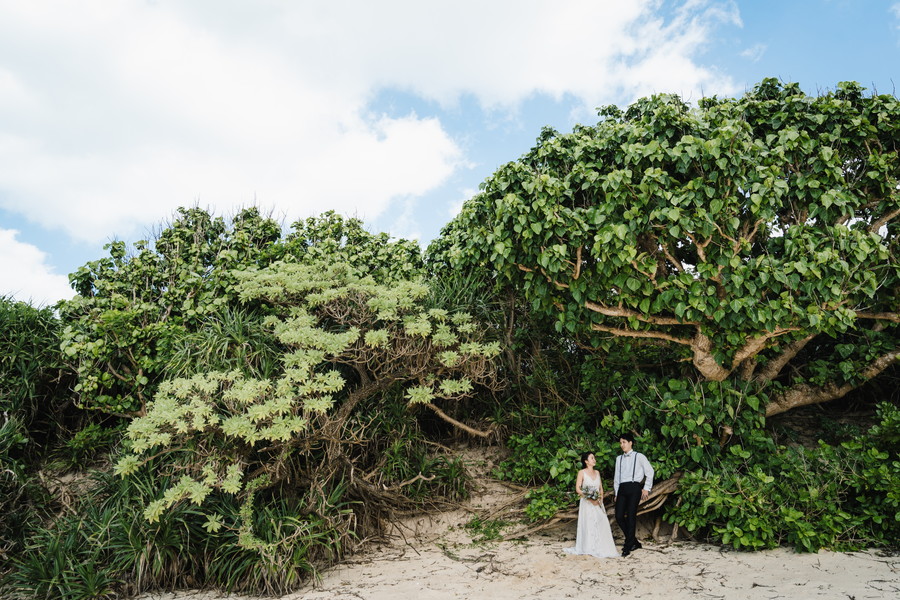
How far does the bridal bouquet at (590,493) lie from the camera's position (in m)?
6.31

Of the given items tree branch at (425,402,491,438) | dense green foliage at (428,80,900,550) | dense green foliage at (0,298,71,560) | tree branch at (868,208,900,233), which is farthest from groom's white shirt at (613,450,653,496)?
dense green foliage at (0,298,71,560)

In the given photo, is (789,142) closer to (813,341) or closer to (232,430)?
(813,341)

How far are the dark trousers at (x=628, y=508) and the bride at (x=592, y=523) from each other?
7.6 inches

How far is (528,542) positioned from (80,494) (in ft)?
19.1

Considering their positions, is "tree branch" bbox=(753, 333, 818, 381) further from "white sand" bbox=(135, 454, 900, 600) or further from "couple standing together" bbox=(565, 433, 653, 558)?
"white sand" bbox=(135, 454, 900, 600)

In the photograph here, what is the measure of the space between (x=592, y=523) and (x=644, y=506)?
0.79 m

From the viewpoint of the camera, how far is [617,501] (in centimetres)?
646

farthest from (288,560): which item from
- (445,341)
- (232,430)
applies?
(445,341)

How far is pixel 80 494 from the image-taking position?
741cm

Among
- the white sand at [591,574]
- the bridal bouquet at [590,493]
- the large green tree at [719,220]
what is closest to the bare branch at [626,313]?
the large green tree at [719,220]

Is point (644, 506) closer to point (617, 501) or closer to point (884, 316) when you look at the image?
point (617, 501)

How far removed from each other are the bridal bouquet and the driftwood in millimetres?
491

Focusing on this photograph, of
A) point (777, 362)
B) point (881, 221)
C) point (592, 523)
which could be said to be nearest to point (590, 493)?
point (592, 523)

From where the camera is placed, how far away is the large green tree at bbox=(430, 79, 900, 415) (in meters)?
5.43
